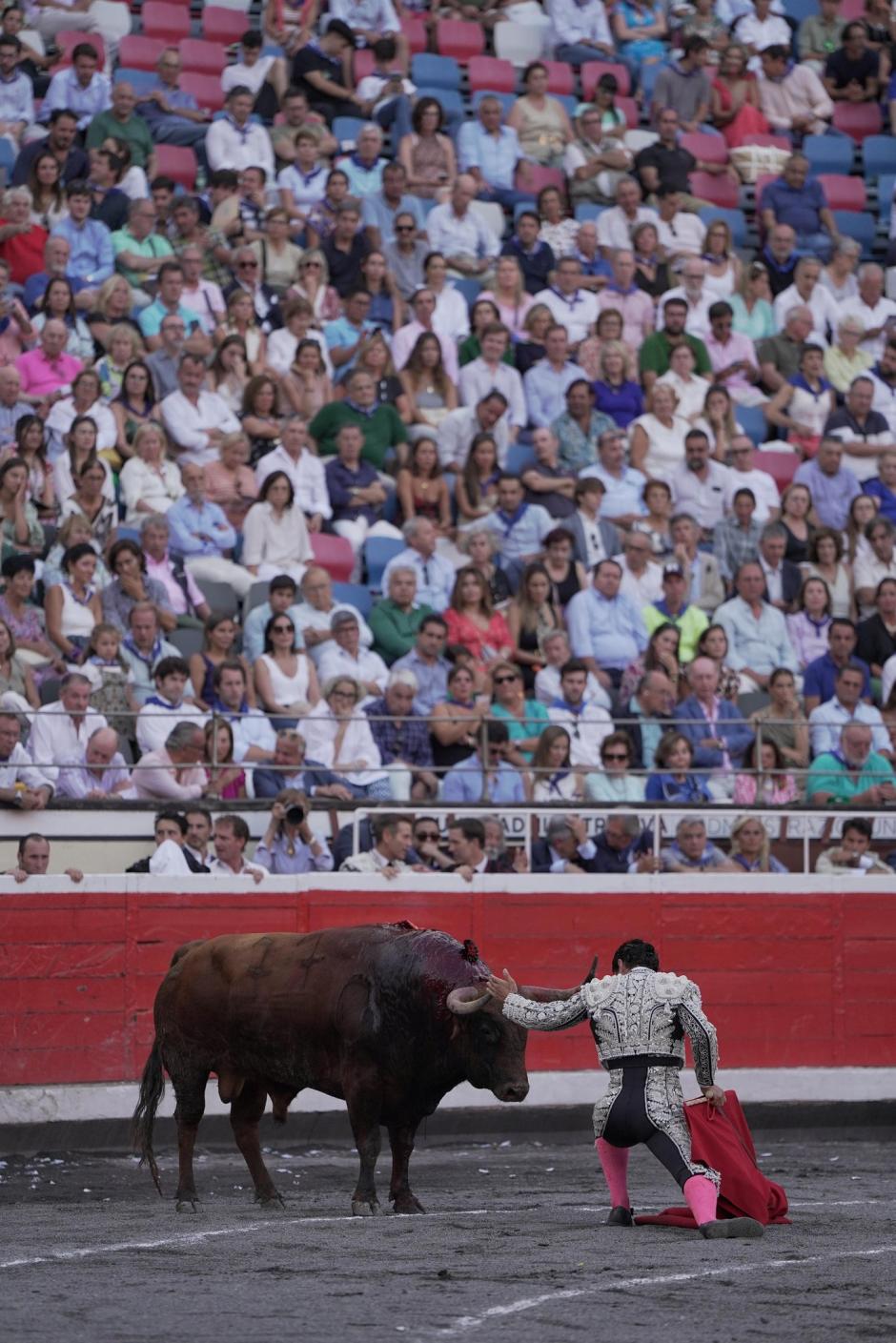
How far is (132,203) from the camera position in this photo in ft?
53.2

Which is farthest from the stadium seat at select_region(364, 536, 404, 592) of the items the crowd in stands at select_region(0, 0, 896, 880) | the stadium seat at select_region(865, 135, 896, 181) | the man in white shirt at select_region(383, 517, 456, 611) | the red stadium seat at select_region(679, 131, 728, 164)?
the stadium seat at select_region(865, 135, 896, 181)

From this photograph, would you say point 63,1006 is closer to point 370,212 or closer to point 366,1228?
point 366,1228

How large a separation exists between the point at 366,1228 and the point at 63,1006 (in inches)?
139

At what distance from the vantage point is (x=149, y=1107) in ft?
32.0

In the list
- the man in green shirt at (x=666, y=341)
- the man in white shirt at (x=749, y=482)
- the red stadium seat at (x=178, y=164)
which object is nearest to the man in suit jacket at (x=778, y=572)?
the man in white shirt at (x=749, y=482)

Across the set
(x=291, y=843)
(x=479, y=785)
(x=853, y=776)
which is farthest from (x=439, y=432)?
(x=291, y=843)

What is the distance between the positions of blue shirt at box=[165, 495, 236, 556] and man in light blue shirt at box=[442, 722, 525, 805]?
2.26 metres

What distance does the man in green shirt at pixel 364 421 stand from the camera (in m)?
15.9

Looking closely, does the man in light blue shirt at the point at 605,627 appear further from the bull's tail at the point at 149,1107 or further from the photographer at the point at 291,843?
the bull's tail at the point at 149,1107

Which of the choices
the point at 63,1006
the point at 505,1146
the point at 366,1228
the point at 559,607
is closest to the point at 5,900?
the point at 63,1006

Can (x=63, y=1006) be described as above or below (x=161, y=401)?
below

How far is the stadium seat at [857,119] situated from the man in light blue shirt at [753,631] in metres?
7.38

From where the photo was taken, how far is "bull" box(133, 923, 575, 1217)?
360 inches

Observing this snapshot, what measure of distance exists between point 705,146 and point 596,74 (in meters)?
1.08
